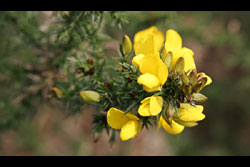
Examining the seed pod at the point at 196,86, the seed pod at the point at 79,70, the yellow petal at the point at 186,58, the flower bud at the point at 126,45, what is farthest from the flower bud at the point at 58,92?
the seed pod at the point at 196,86

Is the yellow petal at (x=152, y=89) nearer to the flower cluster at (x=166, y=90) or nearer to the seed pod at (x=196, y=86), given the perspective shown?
the flower cluster at (x=166, y=90)

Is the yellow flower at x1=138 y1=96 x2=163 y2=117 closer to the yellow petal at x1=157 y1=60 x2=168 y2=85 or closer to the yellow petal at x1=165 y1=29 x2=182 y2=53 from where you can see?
the yellow petal at x1=157 y1=60 x2=168 y2=85

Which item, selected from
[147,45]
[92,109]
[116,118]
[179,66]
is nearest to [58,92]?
[116,118]

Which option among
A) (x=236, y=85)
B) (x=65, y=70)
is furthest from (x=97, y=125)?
(x=236, y=85)

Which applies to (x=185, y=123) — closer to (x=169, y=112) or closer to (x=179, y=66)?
(x=169, y=112)

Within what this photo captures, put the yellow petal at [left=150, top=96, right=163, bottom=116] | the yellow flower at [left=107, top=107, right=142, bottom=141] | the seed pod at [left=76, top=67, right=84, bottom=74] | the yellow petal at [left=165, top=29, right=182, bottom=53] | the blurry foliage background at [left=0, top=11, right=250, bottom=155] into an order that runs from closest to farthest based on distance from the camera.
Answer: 1. the yellow petal at [left=150, top=96, right=163, bottom=116]
2. the yellow flower at [left=107, top=107, right=142, bottom=141]
3. the yellow petal at [left=165, top=29, right=182, bottom=53]
4. the seed pod at [left=76, top=67, right=84, bottom=74]
5. the blurry foliage background at [left=0, top=11, right=250, bottom=155]

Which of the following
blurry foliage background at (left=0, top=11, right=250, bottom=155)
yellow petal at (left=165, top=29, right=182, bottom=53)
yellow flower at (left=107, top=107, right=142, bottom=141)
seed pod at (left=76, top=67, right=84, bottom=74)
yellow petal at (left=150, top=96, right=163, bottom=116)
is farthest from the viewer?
blurry foliage background at (left=0, top=11, right=250, bottom=155)

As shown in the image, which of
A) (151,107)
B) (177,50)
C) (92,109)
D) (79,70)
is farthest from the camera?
(92,109)

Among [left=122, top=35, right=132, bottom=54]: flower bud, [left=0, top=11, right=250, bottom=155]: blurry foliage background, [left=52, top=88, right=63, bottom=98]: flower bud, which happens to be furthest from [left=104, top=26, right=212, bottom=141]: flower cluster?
A: [left=0, top=11, right=250, bottom=155]: blurry foliage background
